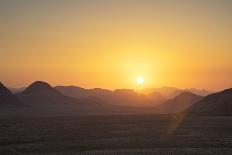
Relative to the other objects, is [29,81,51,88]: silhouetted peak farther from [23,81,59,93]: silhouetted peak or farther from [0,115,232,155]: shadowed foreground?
[0,115,232,155]: shadowed foreground

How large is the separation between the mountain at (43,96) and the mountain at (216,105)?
2487 inches

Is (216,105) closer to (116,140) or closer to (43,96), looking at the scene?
(116,140)

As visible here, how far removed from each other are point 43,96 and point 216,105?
3007 inches

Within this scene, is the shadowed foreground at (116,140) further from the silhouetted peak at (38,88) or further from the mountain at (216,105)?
the silhouetted peak at (38,88)

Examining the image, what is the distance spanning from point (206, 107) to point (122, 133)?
38985mm

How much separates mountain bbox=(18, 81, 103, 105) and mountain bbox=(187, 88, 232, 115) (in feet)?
207

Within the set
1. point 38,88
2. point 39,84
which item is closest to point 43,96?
point 38,88

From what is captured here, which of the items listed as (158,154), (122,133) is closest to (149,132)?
(122,133)

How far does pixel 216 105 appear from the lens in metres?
74.4

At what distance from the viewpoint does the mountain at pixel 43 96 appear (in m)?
131

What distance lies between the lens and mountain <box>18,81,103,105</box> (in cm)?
13062

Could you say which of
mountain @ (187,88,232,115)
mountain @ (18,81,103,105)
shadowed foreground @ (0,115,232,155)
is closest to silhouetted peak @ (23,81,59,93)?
mountain @ (18,81,103,105)

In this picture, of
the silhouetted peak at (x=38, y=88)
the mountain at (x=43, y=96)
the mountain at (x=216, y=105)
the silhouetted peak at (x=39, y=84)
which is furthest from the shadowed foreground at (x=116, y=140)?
the silhouetted peak at (x=39, y=84)

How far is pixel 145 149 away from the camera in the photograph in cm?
3119
